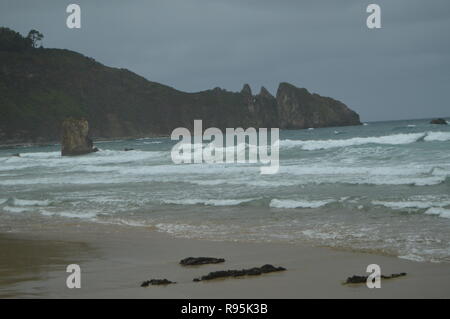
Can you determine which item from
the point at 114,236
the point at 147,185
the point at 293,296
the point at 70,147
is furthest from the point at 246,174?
the point at 70,147

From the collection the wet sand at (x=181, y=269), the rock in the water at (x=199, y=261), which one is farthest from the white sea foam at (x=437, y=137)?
the rock in the water at (x=199, y=261)

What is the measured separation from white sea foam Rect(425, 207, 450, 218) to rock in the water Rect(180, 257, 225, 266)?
16.1 ft

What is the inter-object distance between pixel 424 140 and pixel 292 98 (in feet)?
264

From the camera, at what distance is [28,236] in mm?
11906

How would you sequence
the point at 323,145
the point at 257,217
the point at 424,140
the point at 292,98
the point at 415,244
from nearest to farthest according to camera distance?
the point at 415,244 → the point at 257,217 → the point at 424,140 → the point at 323,145 → the point at 292,98

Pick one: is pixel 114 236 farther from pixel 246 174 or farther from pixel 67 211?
pixel 246 174

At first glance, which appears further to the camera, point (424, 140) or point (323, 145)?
point (323, 145)

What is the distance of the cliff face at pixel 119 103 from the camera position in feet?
320

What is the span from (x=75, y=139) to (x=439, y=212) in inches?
1606

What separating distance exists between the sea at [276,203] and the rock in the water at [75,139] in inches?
890

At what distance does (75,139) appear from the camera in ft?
161

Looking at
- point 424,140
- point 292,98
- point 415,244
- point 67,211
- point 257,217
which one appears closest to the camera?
point 415,244

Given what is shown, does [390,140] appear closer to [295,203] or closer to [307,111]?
[295,203]

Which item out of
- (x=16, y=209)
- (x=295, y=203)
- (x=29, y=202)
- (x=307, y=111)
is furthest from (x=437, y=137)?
(x=307, y=111)
